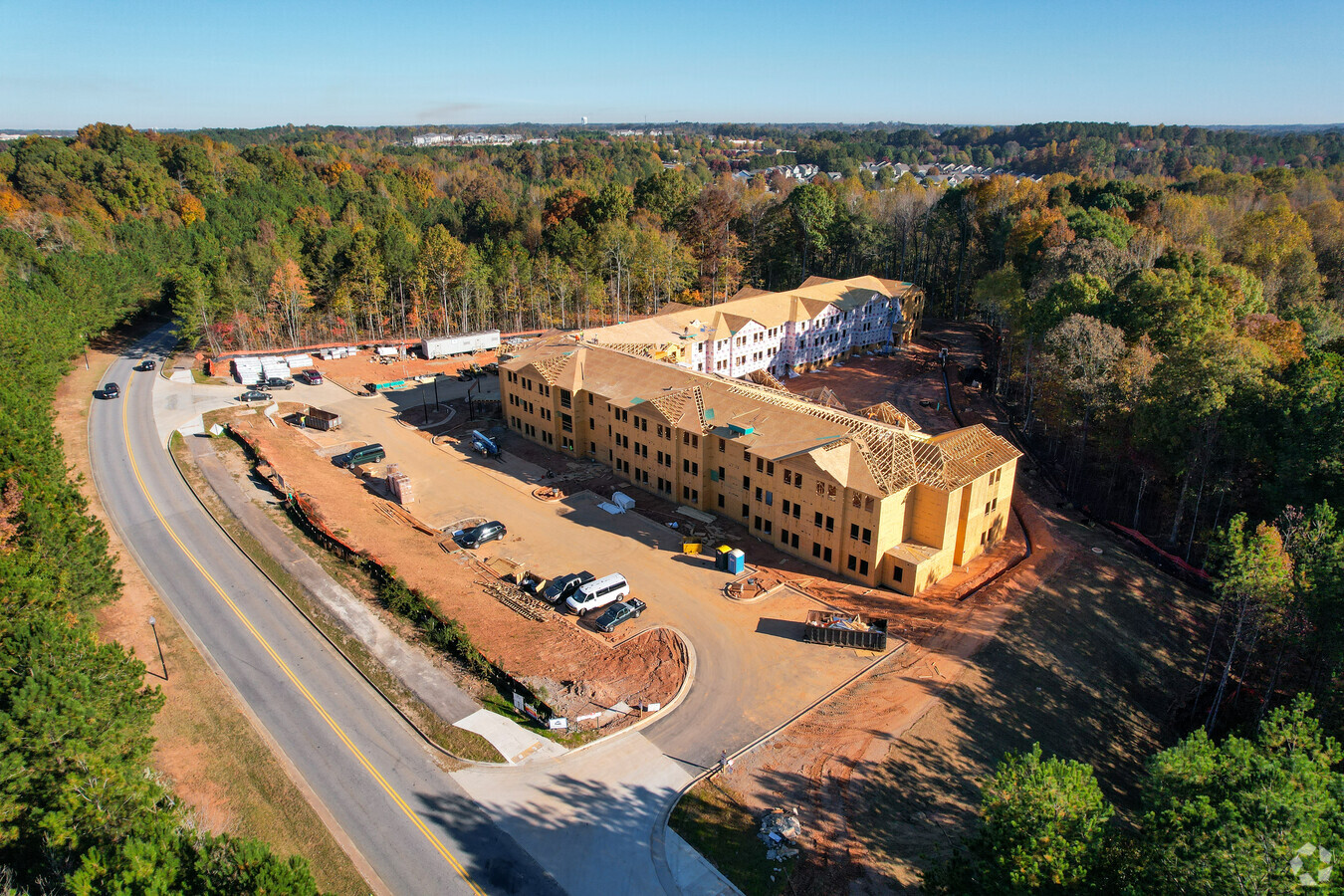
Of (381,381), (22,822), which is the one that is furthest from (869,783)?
(381,381)

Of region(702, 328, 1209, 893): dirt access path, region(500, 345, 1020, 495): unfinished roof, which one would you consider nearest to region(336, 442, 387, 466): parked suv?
region(500, 345, 1020, 495): unfinished roof

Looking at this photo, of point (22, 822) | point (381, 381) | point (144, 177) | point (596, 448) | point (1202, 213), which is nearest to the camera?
point (22, 822)

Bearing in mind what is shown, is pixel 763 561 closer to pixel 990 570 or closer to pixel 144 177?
pixel 990 570

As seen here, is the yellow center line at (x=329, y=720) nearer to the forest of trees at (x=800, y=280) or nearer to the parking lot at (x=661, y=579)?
the forest of trees at (x=800, y=280)

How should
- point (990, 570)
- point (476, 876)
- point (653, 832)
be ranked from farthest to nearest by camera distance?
point (990, 570)
point (653, 832)
point (476, 876)

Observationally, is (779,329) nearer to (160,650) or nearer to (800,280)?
(800,280)
